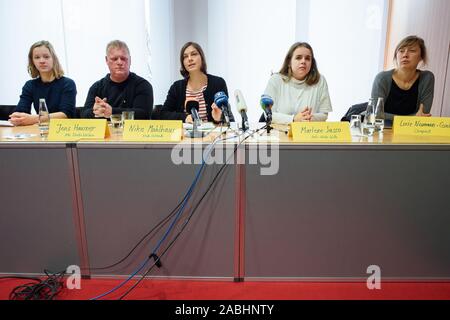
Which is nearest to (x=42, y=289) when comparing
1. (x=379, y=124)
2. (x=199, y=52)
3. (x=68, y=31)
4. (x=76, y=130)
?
(x=76, y=130)

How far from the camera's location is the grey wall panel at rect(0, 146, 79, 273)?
3.82 feet

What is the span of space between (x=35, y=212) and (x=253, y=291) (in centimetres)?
96

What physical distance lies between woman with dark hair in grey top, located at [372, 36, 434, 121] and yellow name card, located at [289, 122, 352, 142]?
86 cm

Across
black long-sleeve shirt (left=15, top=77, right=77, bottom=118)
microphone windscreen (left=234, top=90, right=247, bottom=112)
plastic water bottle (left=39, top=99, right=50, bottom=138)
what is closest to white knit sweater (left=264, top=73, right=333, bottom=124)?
microphone windscreen (left=234, top=90, right=247, bottom=112)

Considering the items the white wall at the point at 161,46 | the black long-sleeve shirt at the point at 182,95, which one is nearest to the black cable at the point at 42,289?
the black long-sleeve shirt at the point at 182,95

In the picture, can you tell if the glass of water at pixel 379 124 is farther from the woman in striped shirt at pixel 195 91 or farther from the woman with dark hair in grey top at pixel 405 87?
the woman in striped shirt at pixel 195 91

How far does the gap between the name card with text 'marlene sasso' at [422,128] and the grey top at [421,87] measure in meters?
0.57

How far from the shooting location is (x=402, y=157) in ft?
3.67

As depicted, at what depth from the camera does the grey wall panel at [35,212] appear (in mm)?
1165

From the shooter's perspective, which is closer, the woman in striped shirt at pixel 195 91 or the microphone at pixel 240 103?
the microphone at pixel 240 103

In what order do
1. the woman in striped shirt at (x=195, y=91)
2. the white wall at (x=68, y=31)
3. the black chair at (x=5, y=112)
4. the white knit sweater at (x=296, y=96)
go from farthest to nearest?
the white wall at (x=68, y=31) < the black chair at (x=5, y=112) < the woman in striped shirt at (x=195, y=91) < the white knit sweater at (x=296, y=96)
